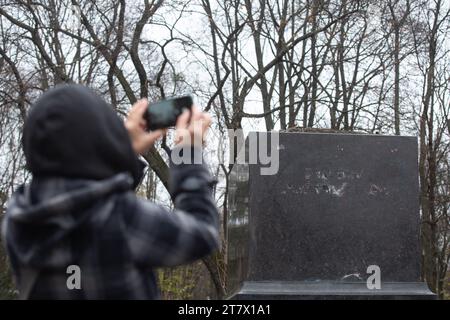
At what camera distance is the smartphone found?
2242 mm

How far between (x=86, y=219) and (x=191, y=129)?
43 centimetres

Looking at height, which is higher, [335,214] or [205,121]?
[205,121]

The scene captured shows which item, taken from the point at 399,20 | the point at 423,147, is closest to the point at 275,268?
the point at 399,20

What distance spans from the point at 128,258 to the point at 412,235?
530 cm

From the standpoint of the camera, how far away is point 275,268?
6.77 m

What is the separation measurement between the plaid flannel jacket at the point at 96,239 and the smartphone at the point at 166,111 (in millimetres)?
294

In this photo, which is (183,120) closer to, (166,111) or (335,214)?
(166,111)

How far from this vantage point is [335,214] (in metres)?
6.82

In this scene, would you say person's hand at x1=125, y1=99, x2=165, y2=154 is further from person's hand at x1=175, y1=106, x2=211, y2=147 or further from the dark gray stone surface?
the dark gray stone surface

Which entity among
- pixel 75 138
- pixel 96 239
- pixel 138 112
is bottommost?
pixel 96 239

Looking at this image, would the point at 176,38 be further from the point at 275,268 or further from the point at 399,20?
the point at 275,268

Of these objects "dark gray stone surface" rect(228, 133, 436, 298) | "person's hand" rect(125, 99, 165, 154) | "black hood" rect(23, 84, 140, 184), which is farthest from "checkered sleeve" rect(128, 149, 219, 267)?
"dark gray stone surface" rect(228, 133, 436, 298)

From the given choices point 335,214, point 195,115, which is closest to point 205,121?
point 195,115

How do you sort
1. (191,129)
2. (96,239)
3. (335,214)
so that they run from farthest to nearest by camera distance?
1. (335,214)
2. (191,129)
3. (96,239)
